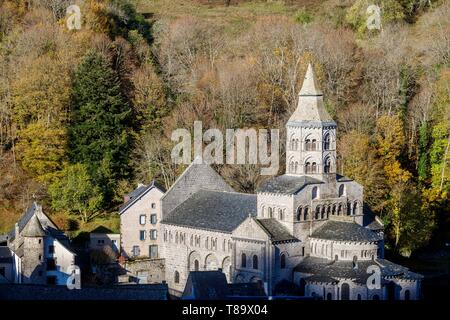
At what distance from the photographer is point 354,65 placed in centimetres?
12131

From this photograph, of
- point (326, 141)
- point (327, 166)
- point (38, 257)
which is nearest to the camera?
point (326, 141)

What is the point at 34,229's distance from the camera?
272ft

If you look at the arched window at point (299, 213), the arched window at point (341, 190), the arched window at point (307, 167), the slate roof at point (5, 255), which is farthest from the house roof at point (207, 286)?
the slate roof at point (5, 255)

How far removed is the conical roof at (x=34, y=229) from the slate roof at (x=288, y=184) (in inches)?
605

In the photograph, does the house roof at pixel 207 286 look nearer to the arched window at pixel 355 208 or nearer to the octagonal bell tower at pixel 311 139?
the octagonal bell tower at pixel 311 139

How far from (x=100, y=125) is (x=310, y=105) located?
27194 millimetres

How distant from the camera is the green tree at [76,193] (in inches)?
3856

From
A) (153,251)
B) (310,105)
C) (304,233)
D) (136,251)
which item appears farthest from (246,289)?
(136,251)

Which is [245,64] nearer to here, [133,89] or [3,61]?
[133,89]

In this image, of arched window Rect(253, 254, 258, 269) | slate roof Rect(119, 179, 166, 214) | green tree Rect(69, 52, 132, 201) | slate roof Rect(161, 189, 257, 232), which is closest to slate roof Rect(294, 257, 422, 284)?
arched window Rect(253, 254, 258, 269)

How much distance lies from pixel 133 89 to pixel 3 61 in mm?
12607

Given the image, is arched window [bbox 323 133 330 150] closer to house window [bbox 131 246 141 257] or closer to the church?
the church

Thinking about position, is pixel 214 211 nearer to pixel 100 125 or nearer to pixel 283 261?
pixel 283 261
